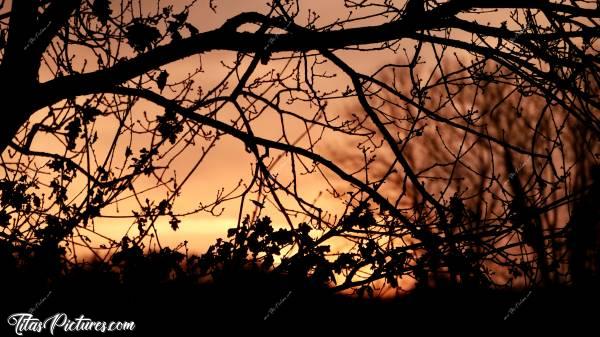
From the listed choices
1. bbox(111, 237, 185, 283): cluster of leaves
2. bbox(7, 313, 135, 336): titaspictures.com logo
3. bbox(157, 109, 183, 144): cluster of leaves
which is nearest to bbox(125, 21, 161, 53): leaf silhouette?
bbox(157, 109, 183, 144): cluster of leaves

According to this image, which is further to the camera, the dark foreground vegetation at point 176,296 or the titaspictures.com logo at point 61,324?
the titaspictures.com logo at point 61,324

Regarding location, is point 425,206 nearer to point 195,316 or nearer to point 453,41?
point 453,41

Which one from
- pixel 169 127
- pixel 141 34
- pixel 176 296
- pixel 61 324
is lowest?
pixel 61 324

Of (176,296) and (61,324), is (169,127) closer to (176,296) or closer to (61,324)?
(176,296)

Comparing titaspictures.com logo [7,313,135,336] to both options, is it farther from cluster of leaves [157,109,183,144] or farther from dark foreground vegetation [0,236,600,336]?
cluster of leaves [157,109,183,144]

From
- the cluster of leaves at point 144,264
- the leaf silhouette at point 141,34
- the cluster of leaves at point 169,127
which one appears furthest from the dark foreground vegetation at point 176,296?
the leaf silhouette at point 141,34

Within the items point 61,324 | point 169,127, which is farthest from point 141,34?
point 61,324

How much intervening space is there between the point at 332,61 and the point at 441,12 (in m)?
1.13

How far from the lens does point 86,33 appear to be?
5320 millimetres

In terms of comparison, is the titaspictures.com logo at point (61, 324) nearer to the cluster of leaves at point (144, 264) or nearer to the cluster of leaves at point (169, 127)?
the cluster of leaves at point (144, 264)

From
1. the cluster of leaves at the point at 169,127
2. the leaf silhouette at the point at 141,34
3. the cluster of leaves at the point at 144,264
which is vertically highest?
the leaf silhouette at the point at 141,34

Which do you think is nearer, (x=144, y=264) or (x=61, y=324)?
(x=144, y=264)

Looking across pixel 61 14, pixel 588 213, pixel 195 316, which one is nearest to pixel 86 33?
pixel 61 14

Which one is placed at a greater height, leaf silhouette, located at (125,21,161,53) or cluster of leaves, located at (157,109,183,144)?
leaf silhouette, located at (125,21,161,53)
